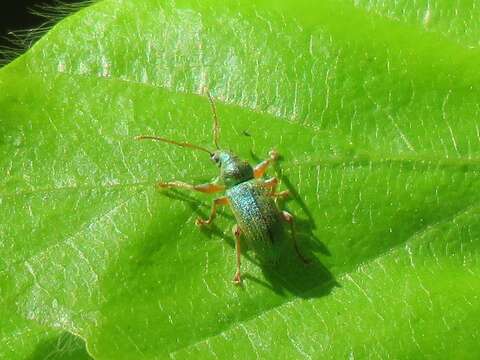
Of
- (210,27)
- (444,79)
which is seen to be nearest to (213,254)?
(210,27)

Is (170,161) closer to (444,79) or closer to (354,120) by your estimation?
(354,120)

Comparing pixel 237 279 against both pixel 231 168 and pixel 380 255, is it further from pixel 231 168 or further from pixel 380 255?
pixel 380 255

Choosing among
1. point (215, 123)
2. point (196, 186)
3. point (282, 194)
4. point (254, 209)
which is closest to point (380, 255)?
point (282, 194)

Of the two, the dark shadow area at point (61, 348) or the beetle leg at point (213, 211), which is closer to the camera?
the beetle leg at point (213, 211)

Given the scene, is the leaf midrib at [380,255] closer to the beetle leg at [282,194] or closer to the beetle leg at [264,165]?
the beetle leg at [282,194]

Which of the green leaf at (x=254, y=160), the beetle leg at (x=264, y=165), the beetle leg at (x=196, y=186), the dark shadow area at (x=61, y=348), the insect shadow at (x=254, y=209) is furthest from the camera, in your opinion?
the dark shadow area at (x=61, y=348)

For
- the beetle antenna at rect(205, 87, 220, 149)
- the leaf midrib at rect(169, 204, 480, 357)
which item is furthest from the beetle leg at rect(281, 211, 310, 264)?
the beetle antenna at rect(205, 87, 220, 149)

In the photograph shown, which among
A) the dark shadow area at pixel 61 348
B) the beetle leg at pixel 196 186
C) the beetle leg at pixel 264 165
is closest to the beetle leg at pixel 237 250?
the beetle leg at pixel 196 186
